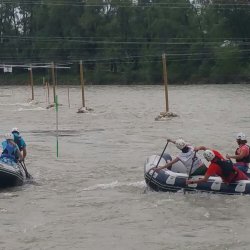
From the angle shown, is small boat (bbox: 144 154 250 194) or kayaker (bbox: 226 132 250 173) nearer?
small boat (bbox: 144 154 250 194)

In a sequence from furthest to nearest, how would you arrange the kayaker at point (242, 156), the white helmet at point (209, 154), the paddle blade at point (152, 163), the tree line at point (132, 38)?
the tree line at point (132, 38) < the paddle blade at point (152, 163) < the kayaker at point (242, 156) < the white helmet at point (209, 154)

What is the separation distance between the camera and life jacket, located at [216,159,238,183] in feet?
55.7

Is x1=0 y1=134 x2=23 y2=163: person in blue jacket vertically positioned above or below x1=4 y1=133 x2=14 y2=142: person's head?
below

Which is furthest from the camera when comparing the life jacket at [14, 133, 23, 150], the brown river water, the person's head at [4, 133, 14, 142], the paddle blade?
the life jacket at [14, 133, 23, 150]

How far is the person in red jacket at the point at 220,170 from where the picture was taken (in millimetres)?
16891

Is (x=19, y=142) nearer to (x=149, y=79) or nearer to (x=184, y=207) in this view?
(x=184, y=207)

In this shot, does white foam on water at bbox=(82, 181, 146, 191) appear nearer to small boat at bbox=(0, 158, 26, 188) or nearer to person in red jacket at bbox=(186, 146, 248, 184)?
small boat at bbox=(0, 158, 26, 188)

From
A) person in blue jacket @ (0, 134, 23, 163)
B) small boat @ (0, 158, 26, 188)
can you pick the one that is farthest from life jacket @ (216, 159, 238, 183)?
person in blue jacket @ (0, 134, 23, 163)

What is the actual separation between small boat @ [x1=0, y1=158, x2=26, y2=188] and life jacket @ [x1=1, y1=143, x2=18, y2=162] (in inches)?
6.7

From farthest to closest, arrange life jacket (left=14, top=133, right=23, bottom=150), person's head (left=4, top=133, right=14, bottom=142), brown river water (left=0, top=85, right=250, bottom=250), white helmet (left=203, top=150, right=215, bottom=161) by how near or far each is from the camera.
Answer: life jacket (left=14, top=133, right=23, bottom=150)
person's head (left=4, top=133, right=14, bottom=142)
white helmet (left=203, top=150, right=215, bottom=161)
brown river water (left=0, top=85, right=250, bottom=250)

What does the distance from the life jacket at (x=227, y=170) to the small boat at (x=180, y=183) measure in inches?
5.8

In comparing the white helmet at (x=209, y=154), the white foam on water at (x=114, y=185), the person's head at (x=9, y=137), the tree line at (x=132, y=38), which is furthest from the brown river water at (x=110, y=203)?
the tree line at (x=132, y=38)

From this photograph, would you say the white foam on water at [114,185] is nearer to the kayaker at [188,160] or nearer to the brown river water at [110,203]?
the brown river water at [110,203]

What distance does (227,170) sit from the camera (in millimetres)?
17125
